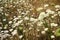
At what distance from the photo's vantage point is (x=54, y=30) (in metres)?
3.07

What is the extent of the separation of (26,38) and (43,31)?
1.20ft

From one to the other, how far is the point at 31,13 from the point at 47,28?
809 mm

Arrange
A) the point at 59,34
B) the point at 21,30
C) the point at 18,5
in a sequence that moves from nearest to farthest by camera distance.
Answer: the point at 59,34
the point at 21,30
the point at 18,5

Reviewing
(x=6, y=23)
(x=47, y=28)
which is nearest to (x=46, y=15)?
(x=47, y=28)

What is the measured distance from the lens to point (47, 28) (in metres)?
2.96

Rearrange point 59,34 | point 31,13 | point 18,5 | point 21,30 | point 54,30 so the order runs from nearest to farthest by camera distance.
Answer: point 59,34 < point 54,30 < point 21,30 < point 31,13 < point 18,5

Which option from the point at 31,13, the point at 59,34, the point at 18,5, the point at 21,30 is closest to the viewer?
the point at 59,34

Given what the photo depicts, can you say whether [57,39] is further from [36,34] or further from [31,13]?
[31,13]

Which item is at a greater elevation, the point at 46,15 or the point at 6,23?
the point at 46,15

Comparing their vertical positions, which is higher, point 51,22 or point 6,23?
point 51,22

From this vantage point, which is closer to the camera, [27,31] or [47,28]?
[47,28]

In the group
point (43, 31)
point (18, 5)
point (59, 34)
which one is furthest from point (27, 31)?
point (18, 5)

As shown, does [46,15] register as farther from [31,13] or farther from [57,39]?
[31,13]

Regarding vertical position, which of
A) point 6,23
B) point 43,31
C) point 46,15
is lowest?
point 6,23
